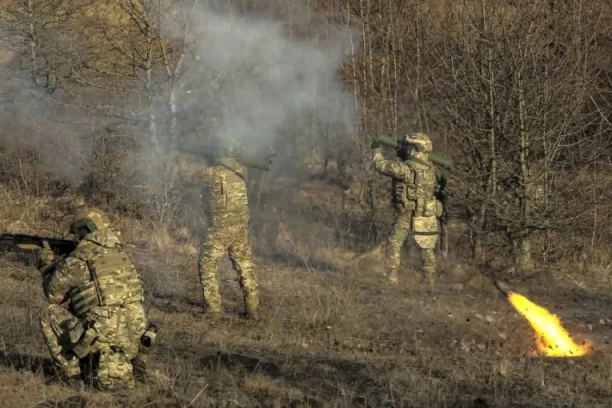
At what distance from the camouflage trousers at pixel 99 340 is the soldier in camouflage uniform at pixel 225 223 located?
2878 mm

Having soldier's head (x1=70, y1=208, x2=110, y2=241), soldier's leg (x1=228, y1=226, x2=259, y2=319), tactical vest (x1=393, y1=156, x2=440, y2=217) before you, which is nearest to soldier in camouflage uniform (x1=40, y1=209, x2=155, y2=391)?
soldier's head (x1=70, y1=208, x2=110, y2=241)

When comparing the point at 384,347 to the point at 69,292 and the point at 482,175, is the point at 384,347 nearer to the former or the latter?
the point at 69,292

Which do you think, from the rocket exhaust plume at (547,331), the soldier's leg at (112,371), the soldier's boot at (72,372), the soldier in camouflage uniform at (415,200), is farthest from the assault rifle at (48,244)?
the soldier in camouflage uniform at (415,200)

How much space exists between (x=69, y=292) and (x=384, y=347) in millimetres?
3614

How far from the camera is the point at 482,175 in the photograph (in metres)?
12.7

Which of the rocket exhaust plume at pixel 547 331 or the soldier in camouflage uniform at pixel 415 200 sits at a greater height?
the soldier in camouflage uniform at pixel 415 200

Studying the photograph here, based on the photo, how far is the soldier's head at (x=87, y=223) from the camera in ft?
20.0

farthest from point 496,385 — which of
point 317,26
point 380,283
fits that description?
point 317,26

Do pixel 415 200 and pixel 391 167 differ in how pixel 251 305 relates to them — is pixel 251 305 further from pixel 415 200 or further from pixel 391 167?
pixel 415 200

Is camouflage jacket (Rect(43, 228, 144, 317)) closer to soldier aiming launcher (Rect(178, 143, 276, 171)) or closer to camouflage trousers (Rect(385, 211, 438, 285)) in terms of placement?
soldier aiming launcher (Rect(178, 143, 276, 171))

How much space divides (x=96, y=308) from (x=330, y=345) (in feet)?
9.98

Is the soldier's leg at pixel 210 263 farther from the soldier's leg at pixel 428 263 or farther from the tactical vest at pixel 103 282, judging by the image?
the soldier's leg at pixel 428 263

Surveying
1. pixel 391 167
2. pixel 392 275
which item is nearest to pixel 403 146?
pixel 391 167

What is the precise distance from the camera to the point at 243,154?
368 inches
